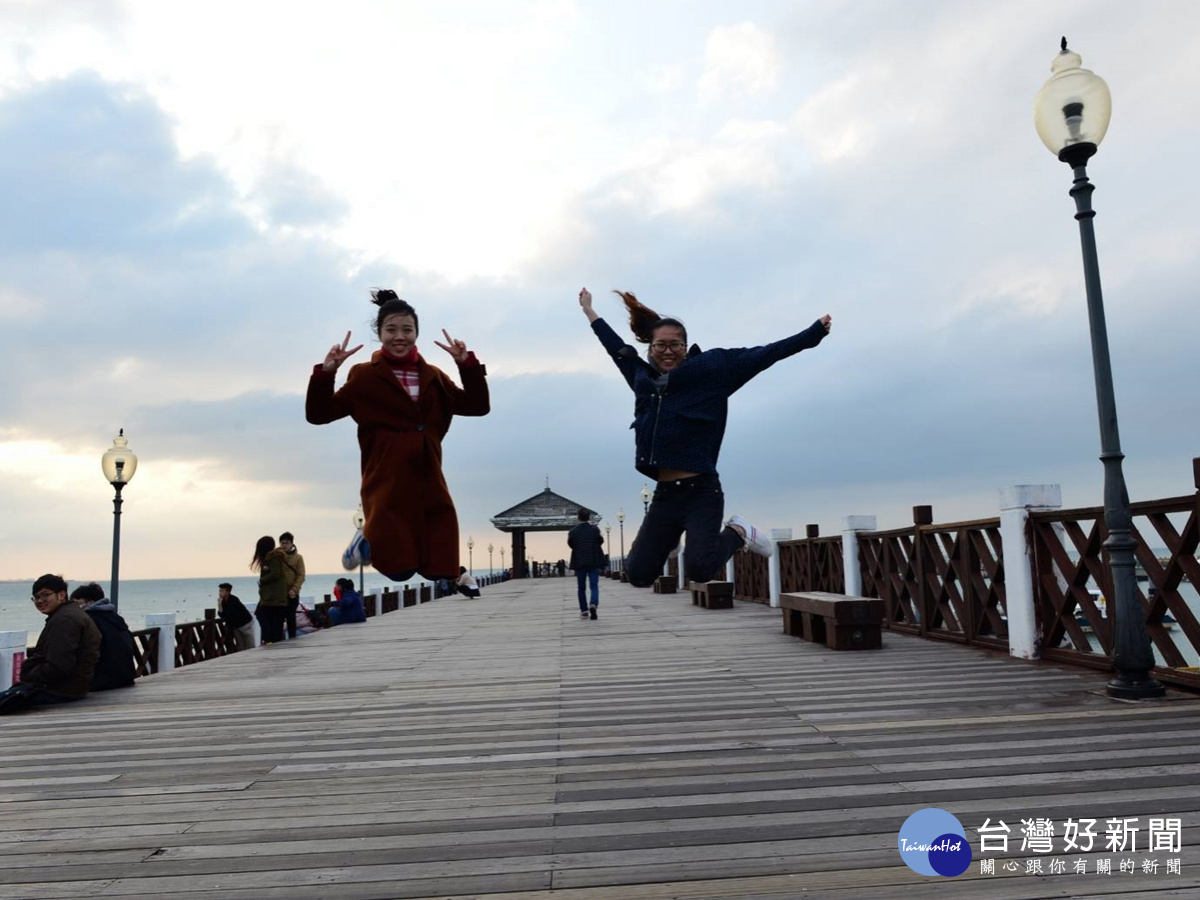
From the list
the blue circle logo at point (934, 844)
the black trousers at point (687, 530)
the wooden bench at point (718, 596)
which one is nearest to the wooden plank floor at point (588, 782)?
the blue circle logo at point (934, 844)

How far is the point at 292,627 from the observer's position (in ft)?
47.3

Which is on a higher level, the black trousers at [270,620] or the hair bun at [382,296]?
the hair bun at [382,296]

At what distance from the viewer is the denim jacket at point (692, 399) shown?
13.6 feet

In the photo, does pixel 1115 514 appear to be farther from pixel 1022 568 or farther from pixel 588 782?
pixel 588 782

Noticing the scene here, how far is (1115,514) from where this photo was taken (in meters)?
6.16

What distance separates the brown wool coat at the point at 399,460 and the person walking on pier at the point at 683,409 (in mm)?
1764

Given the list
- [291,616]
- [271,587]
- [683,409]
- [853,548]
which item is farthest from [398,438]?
[291,616]

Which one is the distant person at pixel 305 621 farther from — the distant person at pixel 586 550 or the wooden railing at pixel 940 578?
the wooden railing at pixel 940 578

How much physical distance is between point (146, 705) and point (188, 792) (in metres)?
3.74

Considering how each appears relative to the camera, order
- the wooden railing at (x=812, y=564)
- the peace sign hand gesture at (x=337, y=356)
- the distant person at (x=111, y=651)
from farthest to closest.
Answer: the wooden railing at (x=812, y=564)
the distant person at (x=111, y=651)
the peace sign hand gesture at (x=337, y=356)

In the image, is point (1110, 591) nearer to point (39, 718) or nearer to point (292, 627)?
point (39, 718)

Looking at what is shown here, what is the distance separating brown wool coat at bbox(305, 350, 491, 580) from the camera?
2.51 metres

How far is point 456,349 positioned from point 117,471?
43.4 feet

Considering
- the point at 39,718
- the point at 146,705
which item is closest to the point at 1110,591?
the point at 146,705
